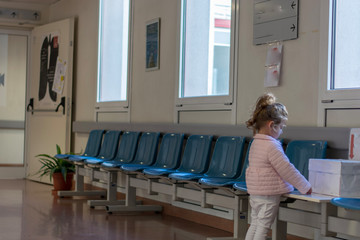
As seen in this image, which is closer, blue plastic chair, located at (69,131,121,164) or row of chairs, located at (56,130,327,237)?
row of chairs, located at (56,130,327,237)

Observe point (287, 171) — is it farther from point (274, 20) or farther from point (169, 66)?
point (169, 66)

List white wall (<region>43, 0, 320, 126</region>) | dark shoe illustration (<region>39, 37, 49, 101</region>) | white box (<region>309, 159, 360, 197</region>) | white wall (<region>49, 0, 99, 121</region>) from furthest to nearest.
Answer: dark shoe illustration (<region>39, 37, 49, 101</region>) < white wall (<region>49, 0, 99, 121</region>) < white wall (<region>43, 0, 320, 126</region>) < white box (<region>309, 159, 360, 197</region>)

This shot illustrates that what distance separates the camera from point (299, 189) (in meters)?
3.41

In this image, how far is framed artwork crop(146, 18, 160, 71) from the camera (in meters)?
6.55

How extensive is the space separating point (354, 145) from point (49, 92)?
6.21 m

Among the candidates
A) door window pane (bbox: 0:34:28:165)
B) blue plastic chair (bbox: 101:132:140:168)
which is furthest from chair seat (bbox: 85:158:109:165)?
door window pane (bbox: 0:34:28:165)

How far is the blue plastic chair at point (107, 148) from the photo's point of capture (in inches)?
273

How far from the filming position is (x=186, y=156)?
5422 mm

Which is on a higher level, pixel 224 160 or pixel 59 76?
pixel 59 76

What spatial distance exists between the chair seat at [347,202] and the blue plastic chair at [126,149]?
134 inches

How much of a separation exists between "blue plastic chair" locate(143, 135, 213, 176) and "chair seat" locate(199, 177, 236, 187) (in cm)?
60

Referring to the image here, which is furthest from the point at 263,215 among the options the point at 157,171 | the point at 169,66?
the point at 169,66

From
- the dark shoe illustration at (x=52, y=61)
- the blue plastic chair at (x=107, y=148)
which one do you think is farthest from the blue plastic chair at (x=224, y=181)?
the dark shoe illustration at (x=52, y=61)

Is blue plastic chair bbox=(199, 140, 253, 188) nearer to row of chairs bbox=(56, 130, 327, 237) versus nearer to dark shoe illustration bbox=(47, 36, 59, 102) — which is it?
row of chairs bbox=(56, 130, 327, 237)
